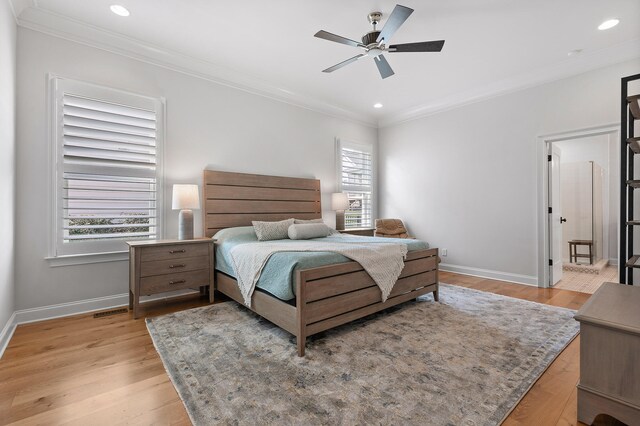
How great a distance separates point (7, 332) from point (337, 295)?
269cm

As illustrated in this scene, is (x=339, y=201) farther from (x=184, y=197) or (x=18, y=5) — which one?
(x=18, y=5)

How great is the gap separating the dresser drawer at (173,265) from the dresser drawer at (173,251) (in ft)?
0.11

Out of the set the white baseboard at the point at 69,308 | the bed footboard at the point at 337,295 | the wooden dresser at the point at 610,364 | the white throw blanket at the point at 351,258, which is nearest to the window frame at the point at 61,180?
the white baseboard at the point at 69,308

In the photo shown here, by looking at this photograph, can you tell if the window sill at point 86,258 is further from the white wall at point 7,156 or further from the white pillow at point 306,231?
the white pillow at point 306,231

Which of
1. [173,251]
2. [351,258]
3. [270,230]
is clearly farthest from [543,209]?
[173,251]

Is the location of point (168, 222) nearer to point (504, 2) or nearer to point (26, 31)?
point (26, 31)

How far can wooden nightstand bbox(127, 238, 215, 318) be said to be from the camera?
2.85 m

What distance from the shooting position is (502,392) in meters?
1.68

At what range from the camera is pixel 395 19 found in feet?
7.46

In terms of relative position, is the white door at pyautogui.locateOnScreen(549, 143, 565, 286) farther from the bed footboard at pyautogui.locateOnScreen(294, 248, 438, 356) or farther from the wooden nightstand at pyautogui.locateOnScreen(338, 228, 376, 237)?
the wooden nightstand at pyautogui.locateOnScreen(338, 228, 376, 237)

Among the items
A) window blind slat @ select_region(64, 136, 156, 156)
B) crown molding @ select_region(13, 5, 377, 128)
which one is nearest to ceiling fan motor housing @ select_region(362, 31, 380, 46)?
crown molding @ select_region(13, 5, 377, 128)

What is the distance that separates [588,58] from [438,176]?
228 cm

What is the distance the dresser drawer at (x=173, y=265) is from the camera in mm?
2897

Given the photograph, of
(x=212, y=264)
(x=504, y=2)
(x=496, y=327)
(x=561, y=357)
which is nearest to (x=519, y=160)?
(x=504, y=2)
